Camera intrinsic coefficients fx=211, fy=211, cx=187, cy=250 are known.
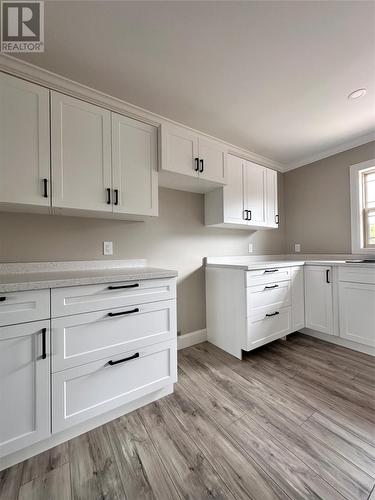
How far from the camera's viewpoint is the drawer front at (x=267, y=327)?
214 cm

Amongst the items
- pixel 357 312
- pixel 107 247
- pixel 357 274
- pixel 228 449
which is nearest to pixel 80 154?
pixel 107 247

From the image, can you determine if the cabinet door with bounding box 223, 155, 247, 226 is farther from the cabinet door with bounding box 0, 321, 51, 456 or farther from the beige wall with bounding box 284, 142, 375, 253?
the cabinet door with bounding box 0, 321, 51, 456

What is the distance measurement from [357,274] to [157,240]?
7.18ft

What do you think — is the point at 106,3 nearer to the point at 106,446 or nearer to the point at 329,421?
the point at 106,446

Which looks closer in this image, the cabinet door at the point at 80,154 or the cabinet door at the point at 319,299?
the cabinet door at the point at 80,154

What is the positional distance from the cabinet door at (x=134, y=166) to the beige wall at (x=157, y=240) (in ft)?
1.29

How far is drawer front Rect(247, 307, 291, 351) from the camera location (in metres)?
2.14

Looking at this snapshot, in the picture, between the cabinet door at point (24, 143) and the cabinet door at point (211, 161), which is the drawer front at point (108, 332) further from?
the cabinet door at point (211, 161)

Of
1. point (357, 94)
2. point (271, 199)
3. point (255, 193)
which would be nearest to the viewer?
point (357, 94)

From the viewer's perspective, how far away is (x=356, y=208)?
9.00 ft

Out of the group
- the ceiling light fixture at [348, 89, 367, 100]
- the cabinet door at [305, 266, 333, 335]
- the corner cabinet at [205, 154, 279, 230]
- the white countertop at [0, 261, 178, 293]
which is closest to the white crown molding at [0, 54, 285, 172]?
the corner cabinet at [205, 154, 279, 230]

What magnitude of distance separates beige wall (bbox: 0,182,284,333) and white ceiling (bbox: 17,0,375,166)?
97 centimetres

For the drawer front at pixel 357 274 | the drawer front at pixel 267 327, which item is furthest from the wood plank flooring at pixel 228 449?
the drawer front at pixel 357 274

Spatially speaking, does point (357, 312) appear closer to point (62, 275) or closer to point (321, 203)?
point (321, 203)
